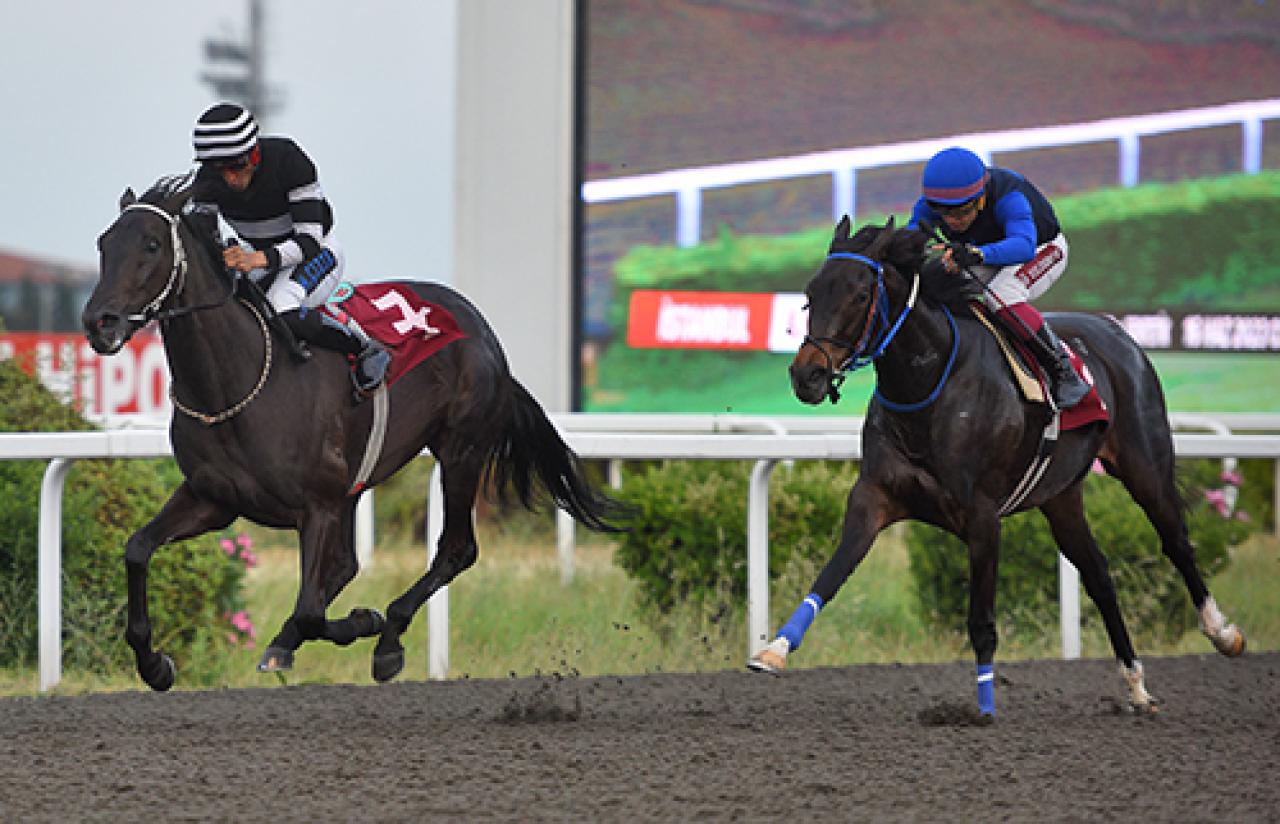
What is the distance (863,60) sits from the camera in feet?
28.9

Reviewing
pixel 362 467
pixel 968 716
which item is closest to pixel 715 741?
pixel 968 716

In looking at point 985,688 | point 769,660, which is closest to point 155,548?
point 769,660

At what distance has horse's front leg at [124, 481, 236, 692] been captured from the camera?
4852mm

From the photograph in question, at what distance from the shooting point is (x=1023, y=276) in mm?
5820

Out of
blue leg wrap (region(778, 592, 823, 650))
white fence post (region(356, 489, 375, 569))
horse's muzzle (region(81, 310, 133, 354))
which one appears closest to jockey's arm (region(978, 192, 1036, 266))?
blue leg wrap (region(778, 592, 823, 650))

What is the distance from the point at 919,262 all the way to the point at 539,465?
1.51m

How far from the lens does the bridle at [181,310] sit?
456 centimetres

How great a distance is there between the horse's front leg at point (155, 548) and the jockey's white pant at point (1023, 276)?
2.34 m

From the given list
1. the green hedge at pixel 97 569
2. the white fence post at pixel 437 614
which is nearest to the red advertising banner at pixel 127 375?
the green hedge at pixel 97 569

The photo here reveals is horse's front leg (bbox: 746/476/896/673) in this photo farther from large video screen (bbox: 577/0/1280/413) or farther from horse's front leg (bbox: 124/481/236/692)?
large video screen (bbox: 577/0/1280/413)

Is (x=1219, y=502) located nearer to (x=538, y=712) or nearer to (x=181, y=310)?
(x=538, y=712)

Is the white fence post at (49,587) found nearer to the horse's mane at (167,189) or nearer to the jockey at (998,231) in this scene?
the horse's mane at (167,189)

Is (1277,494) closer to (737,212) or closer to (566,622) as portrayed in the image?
(737,212)

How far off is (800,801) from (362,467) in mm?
1848
